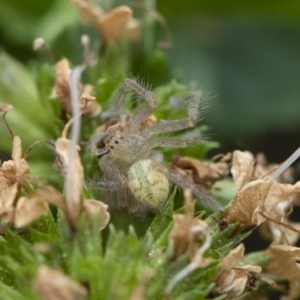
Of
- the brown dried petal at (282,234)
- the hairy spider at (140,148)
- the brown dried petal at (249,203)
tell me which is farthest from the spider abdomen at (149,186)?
the brown dried petal at (282,234)

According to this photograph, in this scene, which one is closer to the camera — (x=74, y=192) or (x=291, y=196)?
(x=74, y=192)

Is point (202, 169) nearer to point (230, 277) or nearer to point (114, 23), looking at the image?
point (230, 277)

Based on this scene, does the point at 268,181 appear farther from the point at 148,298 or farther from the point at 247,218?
the point at 148,298

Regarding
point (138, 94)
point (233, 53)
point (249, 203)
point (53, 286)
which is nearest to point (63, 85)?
point (138, 94)

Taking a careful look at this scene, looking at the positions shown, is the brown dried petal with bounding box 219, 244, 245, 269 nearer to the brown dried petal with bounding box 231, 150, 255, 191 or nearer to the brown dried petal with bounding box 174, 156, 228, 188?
the brown dried petal with bounding box 231, 150, 255, 191

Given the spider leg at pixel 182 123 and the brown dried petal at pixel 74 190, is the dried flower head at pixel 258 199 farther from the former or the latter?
the brown dried petal at pixel 74 190

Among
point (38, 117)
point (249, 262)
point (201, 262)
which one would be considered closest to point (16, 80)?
point (38, 117)
